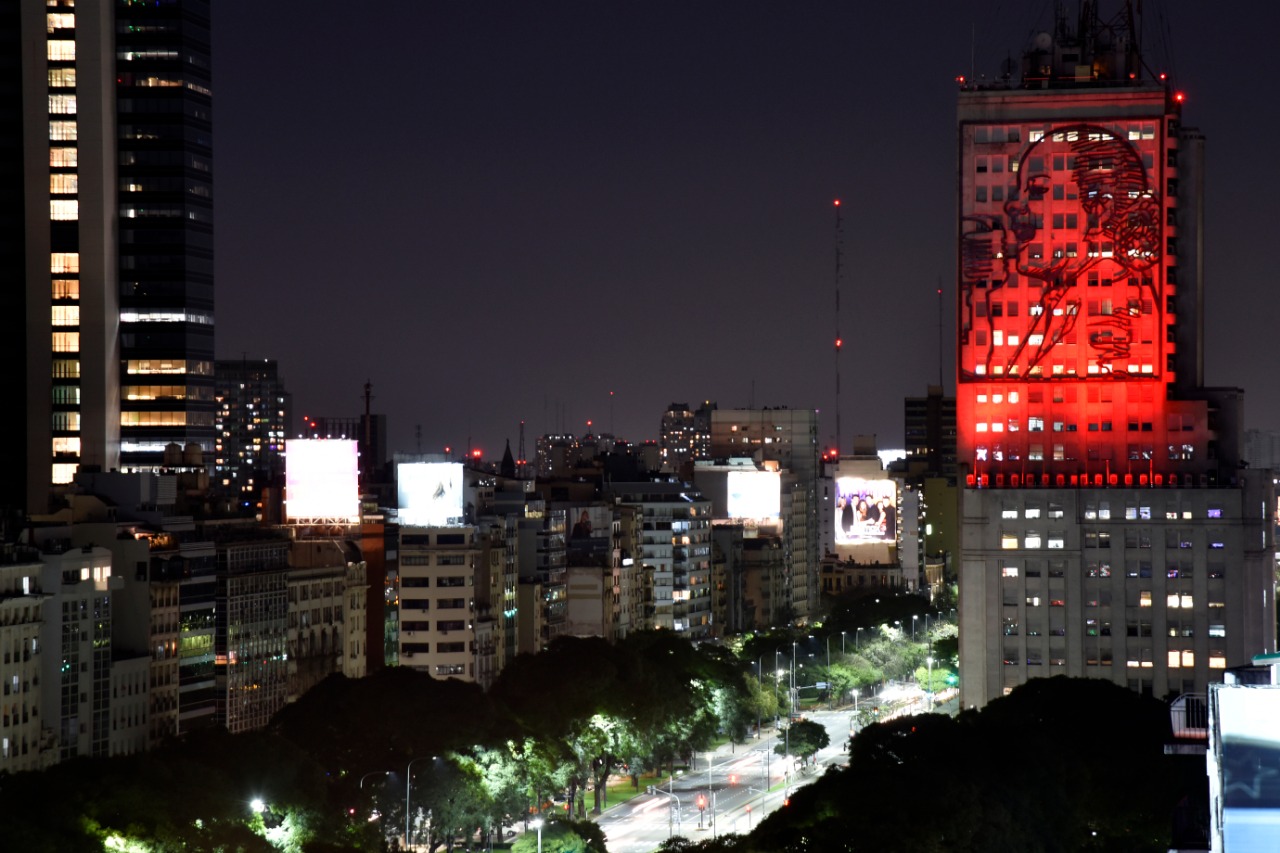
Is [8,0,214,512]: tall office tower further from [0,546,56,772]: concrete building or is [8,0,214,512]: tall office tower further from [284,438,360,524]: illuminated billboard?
[0,546,56,772]: concrete building

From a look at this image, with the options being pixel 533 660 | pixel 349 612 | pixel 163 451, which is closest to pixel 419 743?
pixel 533 660

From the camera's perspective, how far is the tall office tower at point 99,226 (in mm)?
164500

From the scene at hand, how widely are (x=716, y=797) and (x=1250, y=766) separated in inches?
3818

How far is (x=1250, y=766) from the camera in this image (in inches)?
1652

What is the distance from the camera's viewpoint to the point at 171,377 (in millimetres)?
172000

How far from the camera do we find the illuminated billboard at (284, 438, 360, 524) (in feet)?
538

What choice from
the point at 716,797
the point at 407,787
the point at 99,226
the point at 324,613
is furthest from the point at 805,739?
the point at 99,226

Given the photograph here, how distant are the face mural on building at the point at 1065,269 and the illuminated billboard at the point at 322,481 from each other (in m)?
44.5

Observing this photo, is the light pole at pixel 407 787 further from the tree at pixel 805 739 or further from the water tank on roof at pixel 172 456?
the water tank on roof at pixel 172 456

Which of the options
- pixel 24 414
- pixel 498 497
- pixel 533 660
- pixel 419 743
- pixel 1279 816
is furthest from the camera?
pixel 498 497

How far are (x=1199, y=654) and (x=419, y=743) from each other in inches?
2425

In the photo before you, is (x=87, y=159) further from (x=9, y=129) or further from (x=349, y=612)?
(x=349, y=612)

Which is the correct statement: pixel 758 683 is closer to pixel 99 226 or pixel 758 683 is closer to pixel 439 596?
pixel 439 596

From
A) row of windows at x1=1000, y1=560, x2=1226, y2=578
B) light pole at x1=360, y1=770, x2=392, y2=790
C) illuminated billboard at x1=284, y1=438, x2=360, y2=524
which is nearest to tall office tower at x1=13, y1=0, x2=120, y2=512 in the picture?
illuminated billboard at x1=284, y1=438, x2=360, y2=524
